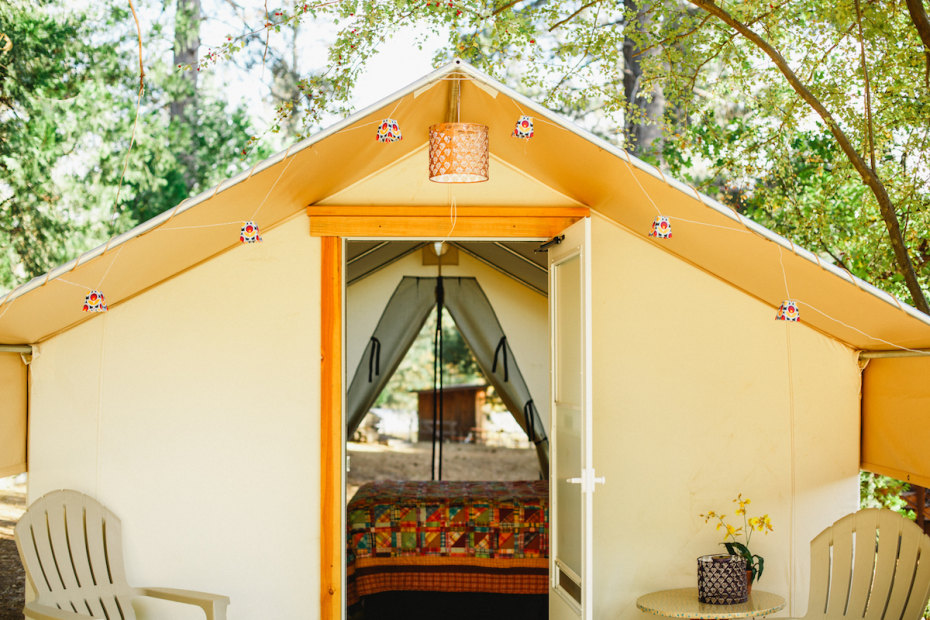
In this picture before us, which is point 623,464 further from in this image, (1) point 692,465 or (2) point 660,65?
(2) point 660,65

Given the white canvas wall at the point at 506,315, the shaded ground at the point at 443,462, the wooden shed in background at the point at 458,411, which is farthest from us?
the wooden shed in background at the point at 458,411

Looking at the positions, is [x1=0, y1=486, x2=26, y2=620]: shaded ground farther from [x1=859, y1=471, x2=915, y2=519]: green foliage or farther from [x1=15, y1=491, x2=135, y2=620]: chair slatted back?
[x1=859, y1=471, x2=915, y2=519]: green foliage

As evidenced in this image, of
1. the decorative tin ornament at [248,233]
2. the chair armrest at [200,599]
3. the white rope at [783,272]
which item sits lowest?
the chair armrest at [200,599]

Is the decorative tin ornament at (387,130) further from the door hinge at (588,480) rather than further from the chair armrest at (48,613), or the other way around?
the chair armrest at (48,613)

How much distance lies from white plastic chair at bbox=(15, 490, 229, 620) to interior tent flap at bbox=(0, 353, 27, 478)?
0.96 feet

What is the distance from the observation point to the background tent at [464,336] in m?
6.41

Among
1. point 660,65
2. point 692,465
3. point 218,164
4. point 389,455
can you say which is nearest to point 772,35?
point 660,65

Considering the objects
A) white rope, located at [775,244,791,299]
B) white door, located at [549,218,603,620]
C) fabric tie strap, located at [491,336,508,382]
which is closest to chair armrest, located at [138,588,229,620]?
white door, located at [549,218,603,620]

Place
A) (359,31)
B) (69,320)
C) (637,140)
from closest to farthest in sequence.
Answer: (69,320)
(359,31)
(637,140)

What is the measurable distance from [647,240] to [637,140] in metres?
5.03

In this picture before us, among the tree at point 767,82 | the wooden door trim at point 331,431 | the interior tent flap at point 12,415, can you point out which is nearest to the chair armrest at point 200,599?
the wooden door trim at point 331,431

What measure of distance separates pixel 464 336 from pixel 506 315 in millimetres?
365

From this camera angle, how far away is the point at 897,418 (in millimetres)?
3754

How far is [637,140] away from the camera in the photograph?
8.86 metres
